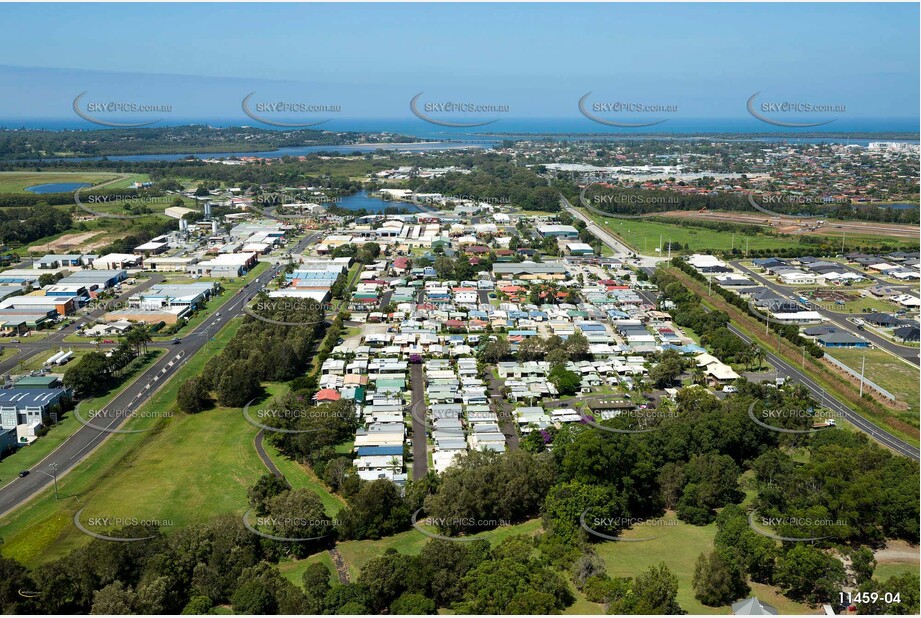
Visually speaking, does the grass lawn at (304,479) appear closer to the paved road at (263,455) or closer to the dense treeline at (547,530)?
the paved road at (263,455)

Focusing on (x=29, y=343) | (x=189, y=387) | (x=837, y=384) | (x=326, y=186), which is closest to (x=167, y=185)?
(x=326, y=186)

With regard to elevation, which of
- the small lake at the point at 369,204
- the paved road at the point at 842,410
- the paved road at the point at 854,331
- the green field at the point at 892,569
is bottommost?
the paved road at the point at 842,410

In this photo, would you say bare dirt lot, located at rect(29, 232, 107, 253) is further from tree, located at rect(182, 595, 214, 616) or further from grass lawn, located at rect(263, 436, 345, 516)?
tree, located at rect(182, 595, 214, 616)

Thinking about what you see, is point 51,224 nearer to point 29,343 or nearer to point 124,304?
point 124,304

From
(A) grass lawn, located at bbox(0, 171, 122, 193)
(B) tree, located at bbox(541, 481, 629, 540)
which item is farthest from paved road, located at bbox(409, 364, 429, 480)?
(A) grass lawn, located at bbox(0, 171, 122, 193)
